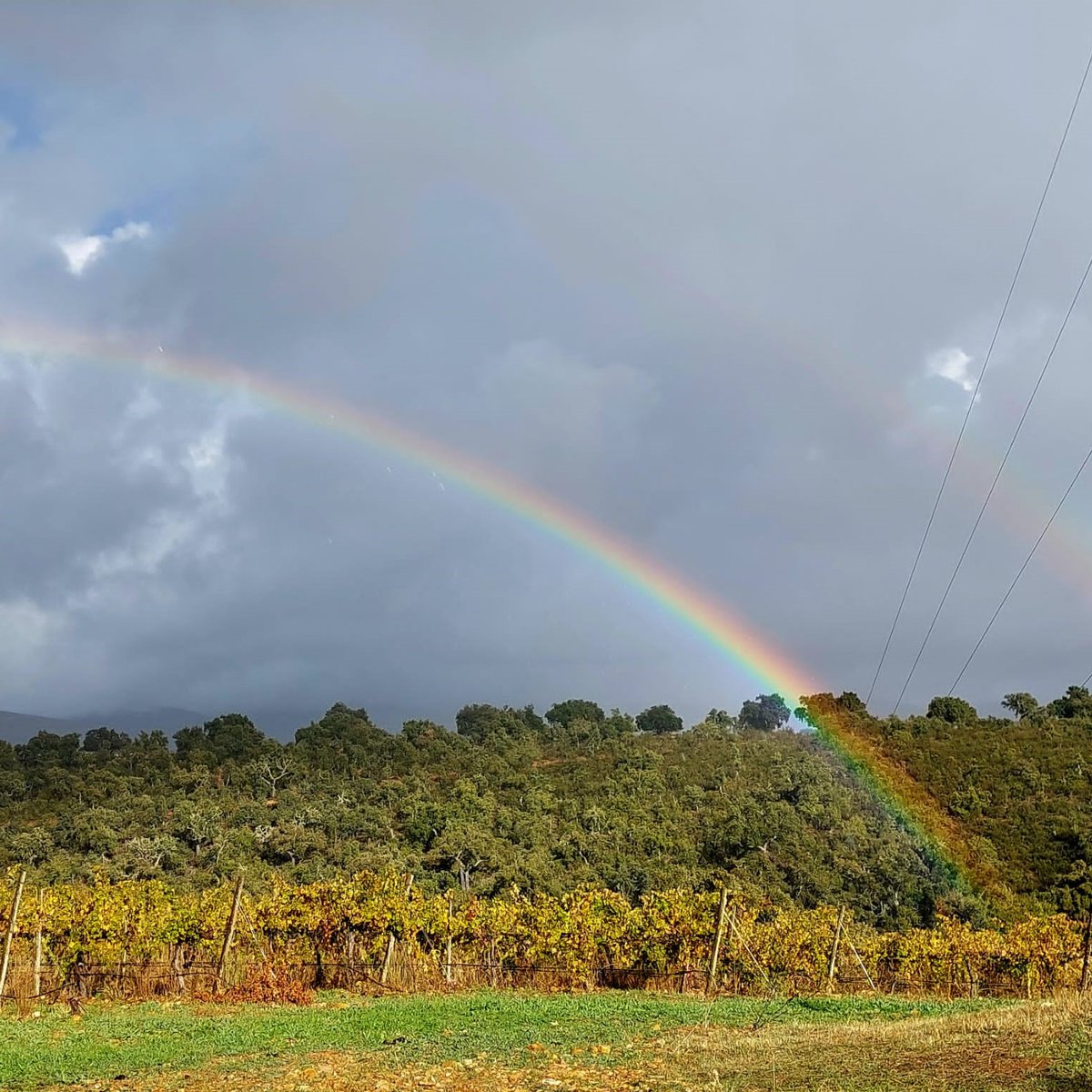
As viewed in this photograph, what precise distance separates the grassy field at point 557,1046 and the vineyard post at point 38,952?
206cm

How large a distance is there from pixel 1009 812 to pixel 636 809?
19.1 metres

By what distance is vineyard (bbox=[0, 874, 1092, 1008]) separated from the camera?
18.6 metres

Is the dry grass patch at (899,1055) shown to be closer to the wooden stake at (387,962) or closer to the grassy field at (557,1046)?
the grassy field at (557,1046)

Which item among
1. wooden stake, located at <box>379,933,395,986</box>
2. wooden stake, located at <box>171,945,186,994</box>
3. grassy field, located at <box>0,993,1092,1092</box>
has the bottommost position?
wooden stake, located at <box>171,945,186,994</box>

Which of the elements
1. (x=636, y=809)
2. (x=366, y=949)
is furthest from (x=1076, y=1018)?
Answer: (x=636, y=809)

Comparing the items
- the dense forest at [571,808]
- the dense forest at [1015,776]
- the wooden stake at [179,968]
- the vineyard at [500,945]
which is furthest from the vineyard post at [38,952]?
the dense forest at [1015,776]

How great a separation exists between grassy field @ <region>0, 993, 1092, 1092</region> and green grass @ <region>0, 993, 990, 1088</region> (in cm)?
4

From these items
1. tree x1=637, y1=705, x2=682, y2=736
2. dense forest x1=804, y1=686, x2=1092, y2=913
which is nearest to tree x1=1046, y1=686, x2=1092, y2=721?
dense forest x1=804, y1=686, x2=1092, y2=913

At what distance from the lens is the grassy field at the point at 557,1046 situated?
893cm

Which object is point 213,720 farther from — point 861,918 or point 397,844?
point 861,918

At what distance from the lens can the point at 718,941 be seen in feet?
60.9

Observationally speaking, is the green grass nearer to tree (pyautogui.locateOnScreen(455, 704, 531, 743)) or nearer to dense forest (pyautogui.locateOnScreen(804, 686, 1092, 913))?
dense forest (pyautogui.locateOnScreen(804, 686, 1092, 913))

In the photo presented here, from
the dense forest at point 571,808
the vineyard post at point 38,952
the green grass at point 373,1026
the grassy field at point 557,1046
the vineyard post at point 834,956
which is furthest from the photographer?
the dense forest at point 571,808

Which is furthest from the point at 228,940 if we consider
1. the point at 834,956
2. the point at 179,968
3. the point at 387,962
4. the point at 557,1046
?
the point at 834,956
